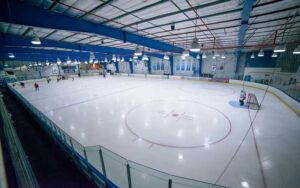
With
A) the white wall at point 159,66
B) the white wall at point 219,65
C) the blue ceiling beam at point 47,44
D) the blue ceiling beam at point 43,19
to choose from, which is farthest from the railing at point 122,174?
the white wall at point 159,66

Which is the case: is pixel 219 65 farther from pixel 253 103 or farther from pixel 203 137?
pixel 203 137

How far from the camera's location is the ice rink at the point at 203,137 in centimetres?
415

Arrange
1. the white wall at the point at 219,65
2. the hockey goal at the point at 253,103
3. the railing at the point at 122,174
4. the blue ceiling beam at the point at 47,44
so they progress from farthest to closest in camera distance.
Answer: the white wall at the point at 219,65 < the blue ceiling beam at the point at 47,44 < the hockey goal at the point at 253,103 < the railing at the point at 122,174

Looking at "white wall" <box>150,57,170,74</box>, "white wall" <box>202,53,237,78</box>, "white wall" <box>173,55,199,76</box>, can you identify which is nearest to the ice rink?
"white wall" <box>202,53,237,78</box>

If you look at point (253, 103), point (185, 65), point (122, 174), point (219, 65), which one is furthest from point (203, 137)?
point (185, 65)

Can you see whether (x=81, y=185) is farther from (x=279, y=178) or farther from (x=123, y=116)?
(x=279, y=178)

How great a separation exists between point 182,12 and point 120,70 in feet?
124

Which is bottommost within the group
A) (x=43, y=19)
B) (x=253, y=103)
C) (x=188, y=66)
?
(x=253, y=103)

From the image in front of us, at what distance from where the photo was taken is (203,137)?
238 inches

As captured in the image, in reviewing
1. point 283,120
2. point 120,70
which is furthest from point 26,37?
point 120,70

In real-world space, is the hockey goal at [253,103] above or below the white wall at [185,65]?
below

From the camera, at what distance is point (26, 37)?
10.8 meters

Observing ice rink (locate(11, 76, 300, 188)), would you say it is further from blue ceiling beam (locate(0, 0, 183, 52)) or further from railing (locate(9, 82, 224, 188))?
blue ceiling beam (locate(0, 0, 183, 52))

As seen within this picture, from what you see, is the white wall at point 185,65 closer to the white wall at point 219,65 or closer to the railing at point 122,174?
the white wall at point 219,65
